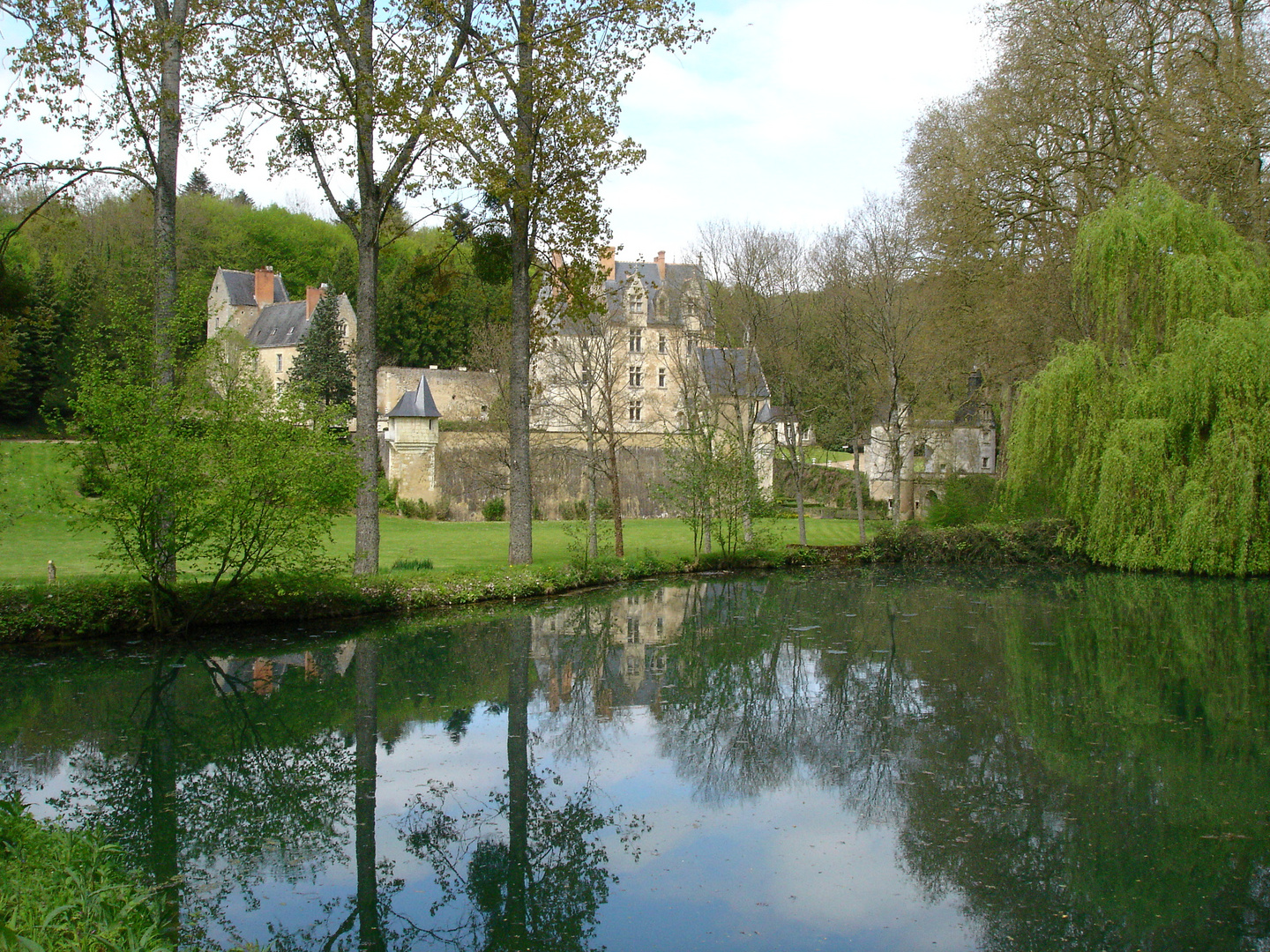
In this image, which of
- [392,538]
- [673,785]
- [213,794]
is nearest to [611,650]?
[673,785]

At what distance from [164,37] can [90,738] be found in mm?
9137

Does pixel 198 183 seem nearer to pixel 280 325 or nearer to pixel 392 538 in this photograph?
pixel 280 325

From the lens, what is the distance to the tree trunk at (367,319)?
1409 centimetres

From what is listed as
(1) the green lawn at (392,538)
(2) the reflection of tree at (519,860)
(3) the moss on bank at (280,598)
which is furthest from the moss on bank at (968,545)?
(2) the reflection of tree at (519,860)

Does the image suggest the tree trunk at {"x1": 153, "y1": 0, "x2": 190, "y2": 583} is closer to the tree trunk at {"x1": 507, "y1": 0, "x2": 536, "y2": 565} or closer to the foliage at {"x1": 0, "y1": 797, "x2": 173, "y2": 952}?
the tree trunk at {"x1": 507, "y1": 0, "x2": 536, "y2": 565}

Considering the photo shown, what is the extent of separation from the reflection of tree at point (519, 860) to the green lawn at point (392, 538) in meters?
9.49

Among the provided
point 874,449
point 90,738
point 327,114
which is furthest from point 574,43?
point 874,449

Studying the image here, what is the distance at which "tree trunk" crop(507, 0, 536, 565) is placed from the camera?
14852 millimetres

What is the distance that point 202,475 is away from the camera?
11.6 metres

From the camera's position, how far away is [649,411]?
4138 centimetres

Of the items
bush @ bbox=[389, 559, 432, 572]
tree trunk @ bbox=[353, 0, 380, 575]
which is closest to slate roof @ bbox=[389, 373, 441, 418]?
bush @ bbox=[389, 559, 432, 572]

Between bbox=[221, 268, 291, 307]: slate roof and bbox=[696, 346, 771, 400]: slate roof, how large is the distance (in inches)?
1335

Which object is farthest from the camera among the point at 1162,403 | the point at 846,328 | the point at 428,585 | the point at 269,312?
the point at 269,312

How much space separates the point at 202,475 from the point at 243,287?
4565cm
